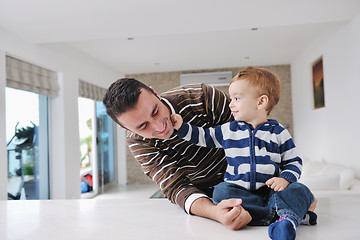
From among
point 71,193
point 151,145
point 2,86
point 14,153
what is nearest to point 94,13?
point 2,86

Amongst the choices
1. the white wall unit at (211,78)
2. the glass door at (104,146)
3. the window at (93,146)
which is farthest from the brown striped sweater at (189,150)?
the white wall unit at (211,78)

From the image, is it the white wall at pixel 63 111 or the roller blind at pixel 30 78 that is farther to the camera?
the white wall at pixel 63 111

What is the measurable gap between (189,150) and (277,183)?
476mm

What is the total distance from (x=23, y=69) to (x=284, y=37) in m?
3.94

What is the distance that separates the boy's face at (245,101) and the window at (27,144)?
3727 mm

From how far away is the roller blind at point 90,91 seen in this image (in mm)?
5840

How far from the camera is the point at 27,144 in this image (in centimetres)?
446

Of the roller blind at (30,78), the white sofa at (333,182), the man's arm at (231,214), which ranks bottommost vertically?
the white sofa at (333,182)

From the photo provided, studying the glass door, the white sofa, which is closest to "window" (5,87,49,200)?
the glass door

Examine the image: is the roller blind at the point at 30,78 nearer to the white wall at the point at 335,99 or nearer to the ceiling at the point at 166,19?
the ceiling at the point at 166,19

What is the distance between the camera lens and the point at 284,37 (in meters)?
5.28

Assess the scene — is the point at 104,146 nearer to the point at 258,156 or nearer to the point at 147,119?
the point at 147,119

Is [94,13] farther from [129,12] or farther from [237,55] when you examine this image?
[237,55]

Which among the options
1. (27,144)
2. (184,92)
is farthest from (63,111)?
(184,92)
